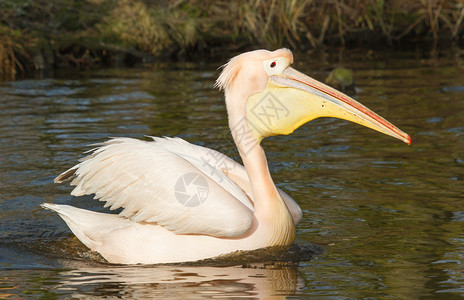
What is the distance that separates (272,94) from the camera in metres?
4.30

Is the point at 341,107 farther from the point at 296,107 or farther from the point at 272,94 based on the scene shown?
the point at 272,94

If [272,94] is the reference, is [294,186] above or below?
below

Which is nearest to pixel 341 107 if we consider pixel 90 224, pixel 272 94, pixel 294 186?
pixel 272 94

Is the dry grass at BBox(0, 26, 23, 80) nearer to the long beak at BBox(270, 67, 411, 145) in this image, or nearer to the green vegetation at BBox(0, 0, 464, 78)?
the green vegetation at BBox(0, 0, 464, 78)

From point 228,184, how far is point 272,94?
58 cm

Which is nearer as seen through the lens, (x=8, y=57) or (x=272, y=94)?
(x=272, y=94)

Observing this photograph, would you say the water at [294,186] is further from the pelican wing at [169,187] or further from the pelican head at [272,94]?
the pelican head at [272,94]

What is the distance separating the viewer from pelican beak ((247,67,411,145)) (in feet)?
13.6

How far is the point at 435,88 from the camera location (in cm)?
985

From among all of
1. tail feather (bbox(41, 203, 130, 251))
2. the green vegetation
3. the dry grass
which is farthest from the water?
the green vegetation

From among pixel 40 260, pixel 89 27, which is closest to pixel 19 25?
pixel 89 27

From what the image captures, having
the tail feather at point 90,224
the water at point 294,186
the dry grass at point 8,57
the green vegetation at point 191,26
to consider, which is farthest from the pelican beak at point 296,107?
the green vegetation at point 191,26

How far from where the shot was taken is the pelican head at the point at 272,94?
4207mm

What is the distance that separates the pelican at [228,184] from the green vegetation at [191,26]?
7.77m
